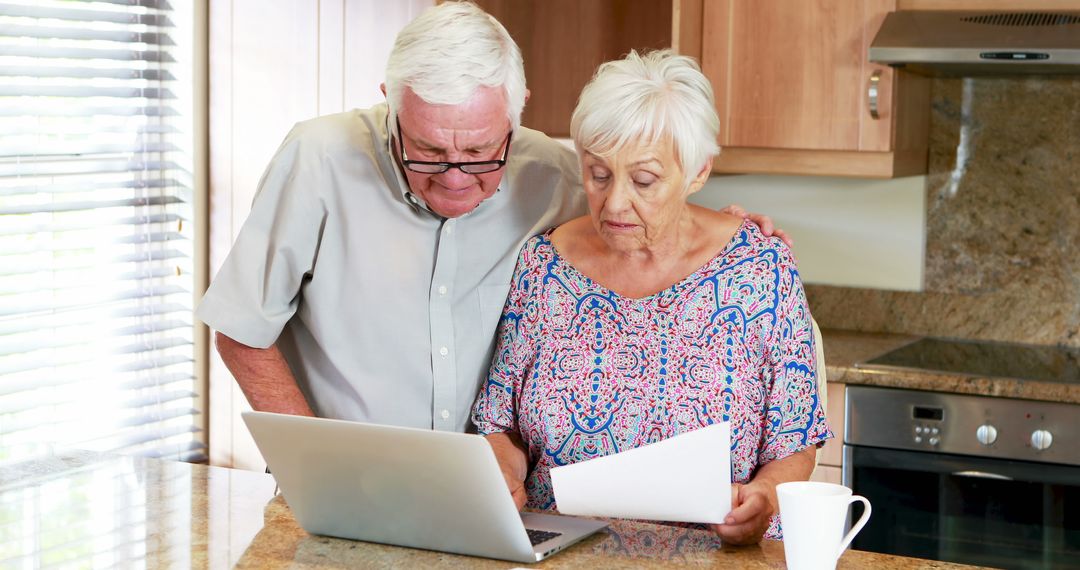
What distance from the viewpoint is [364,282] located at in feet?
6.01

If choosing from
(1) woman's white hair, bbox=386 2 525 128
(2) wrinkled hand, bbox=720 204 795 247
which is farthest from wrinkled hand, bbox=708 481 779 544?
(1) woman's white hair, bbox=386 2 525 128

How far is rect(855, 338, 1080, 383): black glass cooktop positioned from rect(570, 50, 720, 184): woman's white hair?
1.14 m

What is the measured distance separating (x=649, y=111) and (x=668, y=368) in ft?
1.18

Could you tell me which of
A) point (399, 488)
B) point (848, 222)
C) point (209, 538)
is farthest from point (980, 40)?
point (209, 538)

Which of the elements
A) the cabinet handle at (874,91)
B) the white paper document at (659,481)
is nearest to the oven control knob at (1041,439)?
the cabinet handle at (874,91)

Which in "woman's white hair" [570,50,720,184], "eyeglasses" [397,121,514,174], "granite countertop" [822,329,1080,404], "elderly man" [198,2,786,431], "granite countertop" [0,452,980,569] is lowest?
"granite countertop" [0,452,980,569]

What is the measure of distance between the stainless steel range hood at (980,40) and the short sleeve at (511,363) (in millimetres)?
1195

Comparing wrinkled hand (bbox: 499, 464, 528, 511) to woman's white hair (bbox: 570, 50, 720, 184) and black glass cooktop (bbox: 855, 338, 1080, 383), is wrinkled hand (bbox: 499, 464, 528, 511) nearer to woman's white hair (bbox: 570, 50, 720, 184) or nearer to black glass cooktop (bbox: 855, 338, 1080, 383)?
woman's white hair (bbox: 570, 50, 720, 184)

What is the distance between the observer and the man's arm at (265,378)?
1801 mm

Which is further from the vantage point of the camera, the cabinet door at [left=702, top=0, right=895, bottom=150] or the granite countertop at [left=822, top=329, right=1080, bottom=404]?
the cabinet door at [left=702, top=0, right=895, bottom=150]

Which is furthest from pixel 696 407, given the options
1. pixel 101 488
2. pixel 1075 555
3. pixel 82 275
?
pixel 82 275

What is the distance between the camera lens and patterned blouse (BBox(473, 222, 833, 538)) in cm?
167

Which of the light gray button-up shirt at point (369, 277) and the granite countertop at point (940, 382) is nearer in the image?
the light gray button-up shirt at point (369, 277)

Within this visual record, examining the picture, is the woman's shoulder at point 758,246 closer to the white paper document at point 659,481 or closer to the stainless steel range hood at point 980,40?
the white paper document at point 659,481
